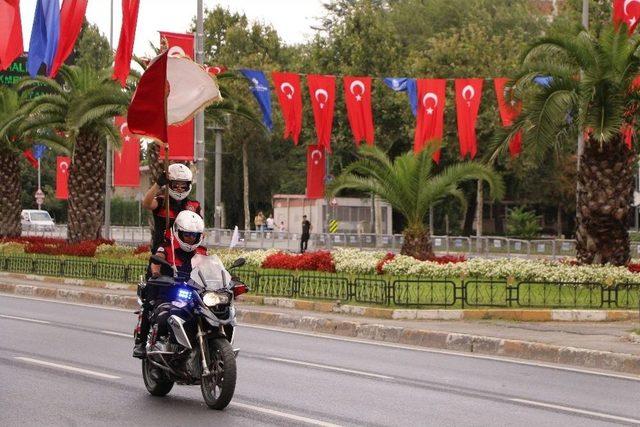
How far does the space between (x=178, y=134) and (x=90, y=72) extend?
12.5 m

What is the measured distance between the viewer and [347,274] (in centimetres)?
2781

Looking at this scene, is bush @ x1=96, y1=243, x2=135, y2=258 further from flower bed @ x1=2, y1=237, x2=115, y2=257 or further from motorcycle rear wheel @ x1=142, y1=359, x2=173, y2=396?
motorcycle rear wheel @ x1=142, y1=359, x2=173, y2=396

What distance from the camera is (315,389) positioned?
11.9 meters

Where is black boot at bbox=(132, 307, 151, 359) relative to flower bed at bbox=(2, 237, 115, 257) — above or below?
below

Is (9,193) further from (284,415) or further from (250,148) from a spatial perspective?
(250,148)

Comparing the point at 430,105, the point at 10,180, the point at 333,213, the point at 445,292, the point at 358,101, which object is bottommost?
the point at 445,292

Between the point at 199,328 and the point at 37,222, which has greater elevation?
the point at 37,222

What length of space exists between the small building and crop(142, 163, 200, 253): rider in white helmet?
51.0 meters

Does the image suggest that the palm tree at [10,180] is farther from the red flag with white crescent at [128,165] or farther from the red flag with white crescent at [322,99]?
the red flag with white crescent at [322,99]

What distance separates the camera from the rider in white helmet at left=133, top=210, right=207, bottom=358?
10.8 metres

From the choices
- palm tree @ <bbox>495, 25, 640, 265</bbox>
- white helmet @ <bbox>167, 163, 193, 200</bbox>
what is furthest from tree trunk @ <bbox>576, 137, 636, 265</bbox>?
white helmet @ <bbox>167, 163, 193, 200</bbox>

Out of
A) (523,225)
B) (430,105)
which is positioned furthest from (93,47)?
(430,105)

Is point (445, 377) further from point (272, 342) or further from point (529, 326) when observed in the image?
point (529, 326)

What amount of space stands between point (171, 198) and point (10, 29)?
50.7 feet
